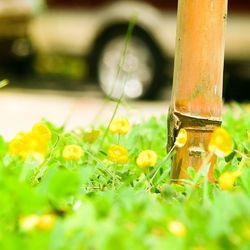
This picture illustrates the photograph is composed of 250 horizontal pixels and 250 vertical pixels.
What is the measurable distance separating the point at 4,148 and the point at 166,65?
721cm

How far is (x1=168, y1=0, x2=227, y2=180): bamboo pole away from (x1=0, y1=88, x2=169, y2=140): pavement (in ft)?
13.4

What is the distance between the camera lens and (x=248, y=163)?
8.18ft

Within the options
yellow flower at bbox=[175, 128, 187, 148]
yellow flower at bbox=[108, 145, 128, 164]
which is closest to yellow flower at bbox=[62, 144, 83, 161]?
yellow flower at bbox=[108, 145, 128, 164]

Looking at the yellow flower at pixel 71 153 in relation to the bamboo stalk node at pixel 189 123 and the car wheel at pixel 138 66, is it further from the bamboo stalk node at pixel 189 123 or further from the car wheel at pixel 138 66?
the car wheel at pixel 138 66

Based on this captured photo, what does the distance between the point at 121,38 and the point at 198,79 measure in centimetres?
725

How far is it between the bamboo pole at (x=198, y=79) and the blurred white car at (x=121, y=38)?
6.63 m

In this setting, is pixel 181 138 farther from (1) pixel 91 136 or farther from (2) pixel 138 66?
(2) pixel 138 66

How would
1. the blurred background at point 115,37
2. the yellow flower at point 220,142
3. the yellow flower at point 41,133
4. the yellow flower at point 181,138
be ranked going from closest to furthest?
1. the yellow flower at point 220,142
2. the yellow flower at point 41,133
3. the yellow flower at point 181,138
4. the blurred background at point 115,37

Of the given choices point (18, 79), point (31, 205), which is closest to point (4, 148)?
point (31, 205)

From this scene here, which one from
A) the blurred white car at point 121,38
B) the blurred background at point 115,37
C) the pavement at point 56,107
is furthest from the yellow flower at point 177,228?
the blurred white car at point 121,38

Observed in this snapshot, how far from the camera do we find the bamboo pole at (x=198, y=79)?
253 cm

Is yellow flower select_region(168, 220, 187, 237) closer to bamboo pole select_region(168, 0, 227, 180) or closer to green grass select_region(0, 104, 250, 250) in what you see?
green grass select_region(0, 104, 250, 250)

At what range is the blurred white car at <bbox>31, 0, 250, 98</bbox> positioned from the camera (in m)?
9.46

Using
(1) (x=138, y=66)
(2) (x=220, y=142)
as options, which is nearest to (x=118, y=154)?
(2) (x=220, y=142)
